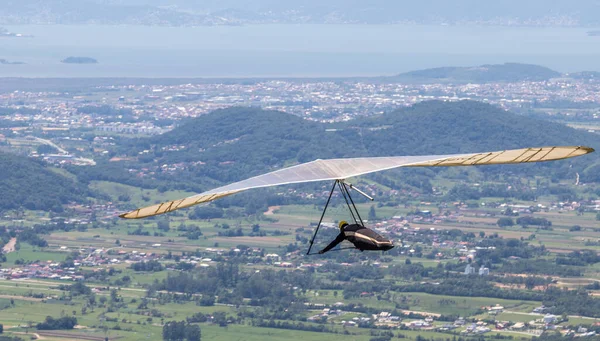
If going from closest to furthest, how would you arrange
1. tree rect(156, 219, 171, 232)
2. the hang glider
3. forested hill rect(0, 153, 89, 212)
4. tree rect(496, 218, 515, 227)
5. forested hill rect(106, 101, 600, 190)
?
the hang glider, tree rect(156, 219, 171, 232), tree rect(496, 218, 515, 227), forested hill rect(0, 153, 89, 212), forested hill rect(106, 101, 600, 190)

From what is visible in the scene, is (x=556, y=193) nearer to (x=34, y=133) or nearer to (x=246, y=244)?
(x=246, y=244)

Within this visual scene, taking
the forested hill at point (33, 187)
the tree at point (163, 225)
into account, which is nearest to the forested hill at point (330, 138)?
the forested hill at point (33, 187)

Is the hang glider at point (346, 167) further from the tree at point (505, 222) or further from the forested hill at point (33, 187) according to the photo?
the forested hill at point (33, 187)

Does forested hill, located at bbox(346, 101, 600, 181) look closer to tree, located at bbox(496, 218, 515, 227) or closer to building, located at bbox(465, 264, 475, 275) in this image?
tree, located at bbox(496, 218, 515, 227)

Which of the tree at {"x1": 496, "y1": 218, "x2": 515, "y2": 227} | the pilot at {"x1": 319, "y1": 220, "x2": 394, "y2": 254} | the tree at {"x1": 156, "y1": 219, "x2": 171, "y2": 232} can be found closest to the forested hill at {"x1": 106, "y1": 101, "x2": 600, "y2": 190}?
the tree at {"x1": 156, "y1": 219, "x2": 171, "y2": 232}

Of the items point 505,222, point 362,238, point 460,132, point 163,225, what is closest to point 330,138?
point 460,132

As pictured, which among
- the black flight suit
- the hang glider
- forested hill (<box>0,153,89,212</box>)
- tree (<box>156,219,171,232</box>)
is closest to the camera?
the black flight suit

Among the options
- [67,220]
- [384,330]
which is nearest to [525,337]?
[384,330]

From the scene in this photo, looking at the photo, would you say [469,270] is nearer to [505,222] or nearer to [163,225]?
[505,222]
